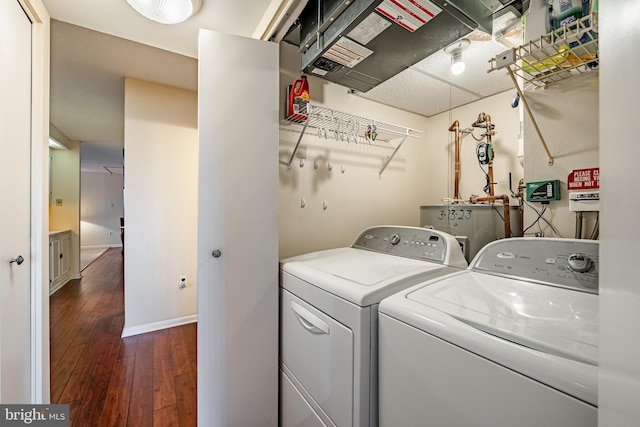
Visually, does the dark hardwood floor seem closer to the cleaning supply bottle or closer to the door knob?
the door knob

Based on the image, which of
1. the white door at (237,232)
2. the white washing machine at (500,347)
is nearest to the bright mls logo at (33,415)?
the white door at (237,232)

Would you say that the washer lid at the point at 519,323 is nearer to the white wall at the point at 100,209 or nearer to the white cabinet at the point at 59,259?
the white cabinet at the point at 59,259

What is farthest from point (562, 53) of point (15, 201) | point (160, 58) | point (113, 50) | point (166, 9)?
point (113, 50)

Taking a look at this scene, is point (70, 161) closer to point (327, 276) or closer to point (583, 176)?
point (327, 276)

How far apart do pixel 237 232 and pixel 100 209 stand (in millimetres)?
9774

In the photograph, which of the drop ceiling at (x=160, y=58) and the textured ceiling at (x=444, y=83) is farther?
the textured ceiling at (x=444, y=83)

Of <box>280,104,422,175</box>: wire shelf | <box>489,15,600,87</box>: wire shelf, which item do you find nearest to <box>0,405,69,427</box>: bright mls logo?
<box>280,104,422,175</box>: wire shelf

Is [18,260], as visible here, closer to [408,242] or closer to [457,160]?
[408,242]

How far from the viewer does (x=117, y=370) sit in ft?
6.48

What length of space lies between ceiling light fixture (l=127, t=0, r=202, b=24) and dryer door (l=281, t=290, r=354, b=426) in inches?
62.7

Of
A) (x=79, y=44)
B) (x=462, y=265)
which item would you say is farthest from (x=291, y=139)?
(x=79, y=44)

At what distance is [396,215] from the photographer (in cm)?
224

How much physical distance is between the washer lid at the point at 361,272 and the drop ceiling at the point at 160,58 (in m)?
1.31

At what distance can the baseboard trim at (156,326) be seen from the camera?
8.26 feet
